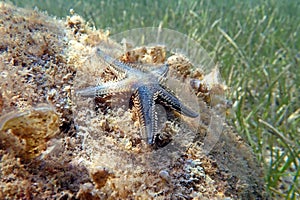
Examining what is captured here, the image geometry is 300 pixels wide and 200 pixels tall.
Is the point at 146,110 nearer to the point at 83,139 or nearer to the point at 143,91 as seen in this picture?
the point at 143,91

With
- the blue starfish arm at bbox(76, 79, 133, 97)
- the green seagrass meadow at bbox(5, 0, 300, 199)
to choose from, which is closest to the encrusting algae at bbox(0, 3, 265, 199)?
the blue starfish arm at bbox(76, 79, 133, 97)

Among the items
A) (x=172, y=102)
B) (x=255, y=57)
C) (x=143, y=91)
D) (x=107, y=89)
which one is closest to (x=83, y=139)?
(x=107, y=89)

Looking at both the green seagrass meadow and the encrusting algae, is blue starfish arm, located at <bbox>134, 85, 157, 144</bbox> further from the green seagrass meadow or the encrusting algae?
the green seagrass meadow

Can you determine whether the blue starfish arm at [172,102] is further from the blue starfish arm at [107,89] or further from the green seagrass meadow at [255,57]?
the green seagrass meadow at [255,57]

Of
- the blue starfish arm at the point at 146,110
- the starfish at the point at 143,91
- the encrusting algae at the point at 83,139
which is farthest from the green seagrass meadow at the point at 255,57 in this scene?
the blue starfish arm at the point at 146,110

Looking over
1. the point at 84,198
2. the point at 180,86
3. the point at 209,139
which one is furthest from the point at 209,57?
the point at 84,198

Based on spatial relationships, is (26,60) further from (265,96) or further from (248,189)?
(265,96)
